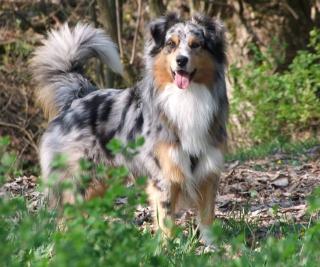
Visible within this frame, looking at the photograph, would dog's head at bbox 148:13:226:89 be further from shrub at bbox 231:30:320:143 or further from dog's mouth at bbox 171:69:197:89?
shrub at bbox 231:30:320:143

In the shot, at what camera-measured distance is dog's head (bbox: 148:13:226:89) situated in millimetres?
6113

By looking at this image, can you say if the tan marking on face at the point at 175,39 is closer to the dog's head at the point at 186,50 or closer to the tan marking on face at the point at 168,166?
the dog's head at the point at 186,50

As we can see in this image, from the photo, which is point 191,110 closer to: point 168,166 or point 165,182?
point 168,166

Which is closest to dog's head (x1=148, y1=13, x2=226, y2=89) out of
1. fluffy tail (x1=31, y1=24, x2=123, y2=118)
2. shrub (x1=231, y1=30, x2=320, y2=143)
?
fluffy tail (x1=31, y1=24, x2=123, y2=118)

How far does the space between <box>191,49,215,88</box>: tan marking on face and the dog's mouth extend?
0.17ft

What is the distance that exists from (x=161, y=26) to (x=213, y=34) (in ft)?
1.32

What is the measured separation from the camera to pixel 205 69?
244 inches

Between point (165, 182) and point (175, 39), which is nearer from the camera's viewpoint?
point (165, 182)

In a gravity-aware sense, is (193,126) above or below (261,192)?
above

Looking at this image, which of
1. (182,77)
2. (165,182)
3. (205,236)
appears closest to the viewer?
(205,236)

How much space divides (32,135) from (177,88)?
9623 mm

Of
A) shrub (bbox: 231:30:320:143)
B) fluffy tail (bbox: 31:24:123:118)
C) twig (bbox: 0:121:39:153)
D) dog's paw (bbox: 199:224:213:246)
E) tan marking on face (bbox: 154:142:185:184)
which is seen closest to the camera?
dog's paw (bbox: 199:224:213:246)

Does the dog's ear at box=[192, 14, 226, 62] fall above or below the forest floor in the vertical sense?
above

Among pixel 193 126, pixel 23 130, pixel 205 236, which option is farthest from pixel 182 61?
pixel 23 130
